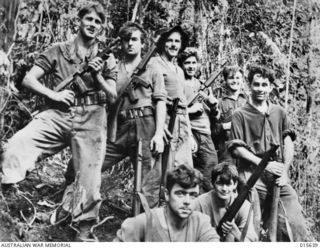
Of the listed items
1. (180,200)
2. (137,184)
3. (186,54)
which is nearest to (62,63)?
(137,184)

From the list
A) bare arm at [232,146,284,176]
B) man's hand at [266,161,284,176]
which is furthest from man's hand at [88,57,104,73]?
man's hand at [266,161,284,176]

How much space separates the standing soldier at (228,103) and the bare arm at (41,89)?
1.64m

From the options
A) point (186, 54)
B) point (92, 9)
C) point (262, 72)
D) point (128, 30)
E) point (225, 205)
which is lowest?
point (225, 205)

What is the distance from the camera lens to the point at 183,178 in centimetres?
505

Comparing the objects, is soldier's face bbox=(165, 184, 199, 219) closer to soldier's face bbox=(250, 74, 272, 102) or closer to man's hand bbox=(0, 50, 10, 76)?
soldier's face bbox=(250, 74, 272, 102)

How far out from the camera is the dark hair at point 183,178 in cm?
504

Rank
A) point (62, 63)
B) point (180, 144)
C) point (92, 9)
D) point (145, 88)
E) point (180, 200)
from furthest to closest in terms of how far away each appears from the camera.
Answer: point (180, 144) → point (145, 88) → point (92, 9) → point (62, 63) → point (180, 200)

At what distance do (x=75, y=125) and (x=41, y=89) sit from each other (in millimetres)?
407

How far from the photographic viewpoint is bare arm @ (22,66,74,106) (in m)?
5.79

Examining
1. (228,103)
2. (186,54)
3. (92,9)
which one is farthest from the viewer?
(228,103)

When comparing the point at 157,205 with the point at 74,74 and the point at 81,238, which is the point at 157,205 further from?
the point at 74,74

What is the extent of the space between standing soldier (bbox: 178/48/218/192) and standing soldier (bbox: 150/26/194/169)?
171 millimetres

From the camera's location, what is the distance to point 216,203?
227 inches

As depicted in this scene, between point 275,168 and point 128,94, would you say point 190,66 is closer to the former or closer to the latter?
point 128,94
